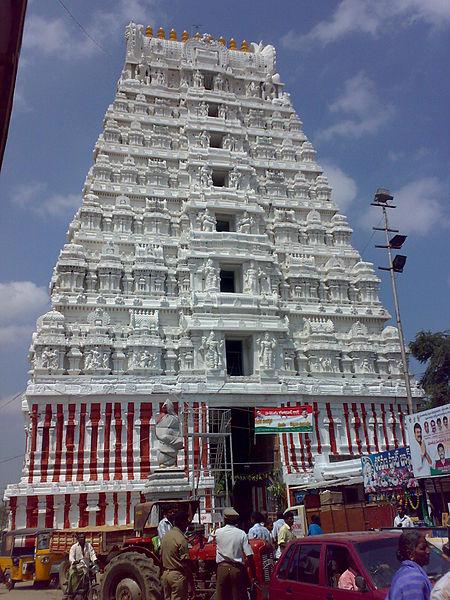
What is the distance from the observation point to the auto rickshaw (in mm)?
18594

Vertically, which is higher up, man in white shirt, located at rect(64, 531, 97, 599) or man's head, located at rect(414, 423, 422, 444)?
man's head, located at rect(414, 423, 422, 444)

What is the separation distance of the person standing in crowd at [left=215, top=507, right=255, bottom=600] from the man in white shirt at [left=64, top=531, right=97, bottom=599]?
6047mm

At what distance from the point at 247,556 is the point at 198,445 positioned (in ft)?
59.4

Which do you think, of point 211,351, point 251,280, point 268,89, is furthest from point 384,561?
point 268,89

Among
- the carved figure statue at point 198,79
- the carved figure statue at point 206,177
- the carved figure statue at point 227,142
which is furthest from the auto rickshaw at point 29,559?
the carved figure statue at point 198,79

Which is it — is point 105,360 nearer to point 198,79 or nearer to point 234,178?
point 234,178

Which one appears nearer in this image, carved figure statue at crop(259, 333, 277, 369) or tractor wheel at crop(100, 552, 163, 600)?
tractor wheel at crop(100, 552, 163, 600)

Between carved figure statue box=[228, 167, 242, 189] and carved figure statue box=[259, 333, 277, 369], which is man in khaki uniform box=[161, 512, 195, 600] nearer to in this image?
carved figure statue box=[259, 333, 277, 369]

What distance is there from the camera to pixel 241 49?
4612 centimetres

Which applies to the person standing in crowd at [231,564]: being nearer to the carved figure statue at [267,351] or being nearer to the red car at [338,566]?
the red car at [338,566]

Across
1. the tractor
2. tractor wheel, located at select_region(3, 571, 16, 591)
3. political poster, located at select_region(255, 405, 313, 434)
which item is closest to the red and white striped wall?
political poster, located at select_region(255, 405, 313, 434)

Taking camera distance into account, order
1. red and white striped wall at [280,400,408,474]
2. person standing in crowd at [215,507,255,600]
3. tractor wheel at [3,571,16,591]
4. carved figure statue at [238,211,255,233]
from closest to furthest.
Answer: person standing in crowd at [215,507,255,600] → tractor wheel at [3,571,16,591] → red and white striped wall at [280,400,408,474] → carved figure statue at [238,211,255,233]

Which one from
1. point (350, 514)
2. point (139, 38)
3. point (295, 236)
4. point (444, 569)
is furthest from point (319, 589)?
point (139, 38)

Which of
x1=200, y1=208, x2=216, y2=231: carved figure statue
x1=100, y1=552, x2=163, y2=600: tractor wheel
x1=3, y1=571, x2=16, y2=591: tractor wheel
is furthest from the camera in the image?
x1=200, y1=208, x2=216, y2=231: carved figure statue
